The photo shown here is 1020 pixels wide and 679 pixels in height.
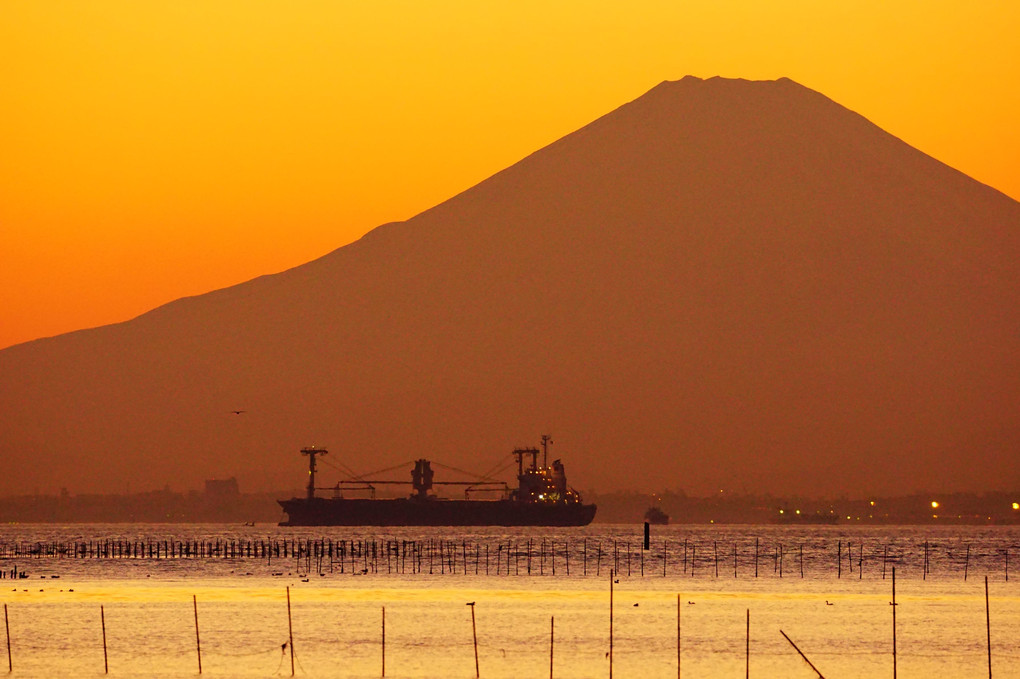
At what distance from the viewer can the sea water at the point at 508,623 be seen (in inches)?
1921

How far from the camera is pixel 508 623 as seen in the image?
63.6 metres

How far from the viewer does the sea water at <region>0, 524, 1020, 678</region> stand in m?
48.8

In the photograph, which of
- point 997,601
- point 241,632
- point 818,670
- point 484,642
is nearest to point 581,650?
point 484,642

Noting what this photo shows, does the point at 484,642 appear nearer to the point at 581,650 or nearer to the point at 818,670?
the point at 581,650

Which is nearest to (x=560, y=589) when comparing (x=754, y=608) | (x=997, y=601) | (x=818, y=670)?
(x=754, y=608)

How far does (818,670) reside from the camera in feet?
156

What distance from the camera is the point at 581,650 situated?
176ft

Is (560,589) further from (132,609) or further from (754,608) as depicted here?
(132,609)

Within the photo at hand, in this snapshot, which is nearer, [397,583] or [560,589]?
[560,589]

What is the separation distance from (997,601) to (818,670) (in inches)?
Answer: 1315

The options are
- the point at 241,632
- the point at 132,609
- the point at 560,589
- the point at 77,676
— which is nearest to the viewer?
the point at 77,676

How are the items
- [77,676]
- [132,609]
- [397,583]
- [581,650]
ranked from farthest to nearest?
1. [397,583]
2. [132,609]
3. [581,650]
4. [77,676]

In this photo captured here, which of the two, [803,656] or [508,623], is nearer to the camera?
[803,656]

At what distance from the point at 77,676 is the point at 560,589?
1775 inches
